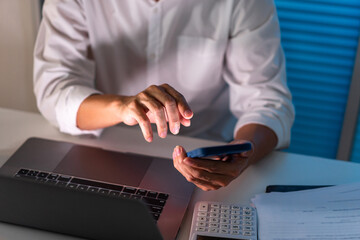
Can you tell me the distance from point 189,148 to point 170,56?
0.35m

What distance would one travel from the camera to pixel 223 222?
82 cm

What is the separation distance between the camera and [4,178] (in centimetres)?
72

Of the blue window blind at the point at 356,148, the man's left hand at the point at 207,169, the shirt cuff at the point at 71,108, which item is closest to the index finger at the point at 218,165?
the man's left hand at the point at 207,169

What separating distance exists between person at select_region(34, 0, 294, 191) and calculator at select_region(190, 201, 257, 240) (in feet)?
0.55

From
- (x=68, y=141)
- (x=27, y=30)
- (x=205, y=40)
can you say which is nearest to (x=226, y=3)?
(x=205, y=40)

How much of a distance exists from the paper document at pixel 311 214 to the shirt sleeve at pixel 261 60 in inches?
10.9

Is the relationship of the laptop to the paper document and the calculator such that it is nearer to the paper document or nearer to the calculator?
the calculator

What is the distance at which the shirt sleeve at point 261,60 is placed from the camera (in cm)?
118

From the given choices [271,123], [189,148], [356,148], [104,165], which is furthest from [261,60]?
[356,148]

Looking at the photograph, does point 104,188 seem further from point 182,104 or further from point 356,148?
point 356,148

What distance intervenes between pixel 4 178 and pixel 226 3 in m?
0.80

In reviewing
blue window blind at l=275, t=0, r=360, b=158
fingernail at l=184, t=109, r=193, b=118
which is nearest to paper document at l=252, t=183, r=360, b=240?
fingernail at l=184, t=109, r=193, b=118

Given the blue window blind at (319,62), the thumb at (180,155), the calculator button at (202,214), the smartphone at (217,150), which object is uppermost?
the smartphone at (217,150)

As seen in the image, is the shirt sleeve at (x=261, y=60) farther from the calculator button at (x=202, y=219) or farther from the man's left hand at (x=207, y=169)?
the calculator button at (x=202, y=219)
